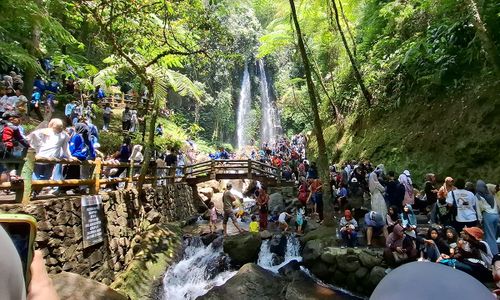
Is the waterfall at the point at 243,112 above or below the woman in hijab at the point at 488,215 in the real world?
above

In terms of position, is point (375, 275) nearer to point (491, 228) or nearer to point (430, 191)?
point (491, 228)

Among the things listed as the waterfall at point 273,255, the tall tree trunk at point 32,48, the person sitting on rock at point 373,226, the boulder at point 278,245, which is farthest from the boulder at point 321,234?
the tall tree trunk at point 32,48

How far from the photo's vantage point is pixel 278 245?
9.47 metres

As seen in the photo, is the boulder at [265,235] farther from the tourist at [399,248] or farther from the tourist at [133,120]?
the tourist at [133,120]

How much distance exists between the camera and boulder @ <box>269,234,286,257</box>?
9422 millimetres

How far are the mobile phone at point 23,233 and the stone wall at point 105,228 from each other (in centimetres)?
512

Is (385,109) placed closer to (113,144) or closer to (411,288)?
(113,144)

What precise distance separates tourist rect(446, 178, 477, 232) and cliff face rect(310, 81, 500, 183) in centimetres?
302

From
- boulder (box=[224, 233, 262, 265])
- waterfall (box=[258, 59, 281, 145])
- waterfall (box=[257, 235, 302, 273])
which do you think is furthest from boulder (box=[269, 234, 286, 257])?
waterfall (box=[258, 59, 281, 145])

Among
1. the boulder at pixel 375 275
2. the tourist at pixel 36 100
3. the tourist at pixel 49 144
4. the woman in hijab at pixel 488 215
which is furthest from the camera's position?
the tourist at pixel 36 100

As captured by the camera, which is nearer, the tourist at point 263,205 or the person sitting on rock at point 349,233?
the person sitting on rock at point 349,233

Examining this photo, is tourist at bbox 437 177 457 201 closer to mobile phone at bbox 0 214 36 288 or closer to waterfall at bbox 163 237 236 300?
waterfall at bbox 163 237 236 300

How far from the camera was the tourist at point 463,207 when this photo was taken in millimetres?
5789

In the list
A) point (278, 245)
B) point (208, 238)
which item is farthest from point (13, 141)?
point (278, 245)
